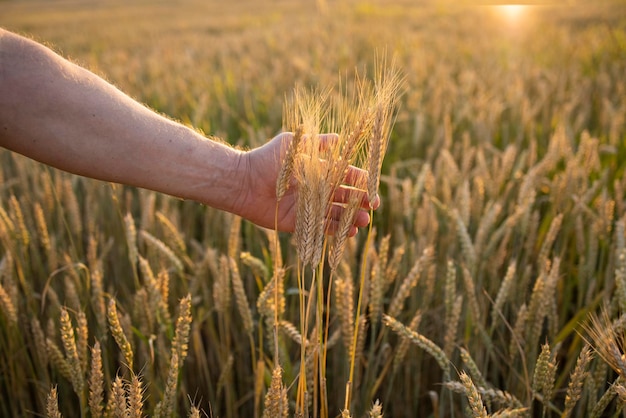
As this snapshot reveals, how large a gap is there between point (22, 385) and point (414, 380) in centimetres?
→ 101

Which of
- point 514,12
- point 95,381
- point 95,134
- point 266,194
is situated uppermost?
point 514,12

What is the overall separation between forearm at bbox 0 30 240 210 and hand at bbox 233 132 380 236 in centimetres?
3

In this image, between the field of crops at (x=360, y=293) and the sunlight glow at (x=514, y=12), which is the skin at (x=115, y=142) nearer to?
the field of crops at (x=360, y=293)

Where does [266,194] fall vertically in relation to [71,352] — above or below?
above

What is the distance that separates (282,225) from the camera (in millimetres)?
1204

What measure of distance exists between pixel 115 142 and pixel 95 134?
0.04m

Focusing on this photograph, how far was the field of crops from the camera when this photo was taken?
3.22ft

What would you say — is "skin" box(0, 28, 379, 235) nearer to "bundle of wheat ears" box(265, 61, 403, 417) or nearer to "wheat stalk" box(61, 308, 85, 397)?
"bundle of wheat ears" box(265, 61, 403, 417)

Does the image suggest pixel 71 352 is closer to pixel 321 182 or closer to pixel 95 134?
pixel 95 134

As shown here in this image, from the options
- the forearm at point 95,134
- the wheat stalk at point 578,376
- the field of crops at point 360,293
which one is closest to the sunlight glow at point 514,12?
the field of crops at point 360,293

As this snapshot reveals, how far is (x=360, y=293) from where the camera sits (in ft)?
2.83

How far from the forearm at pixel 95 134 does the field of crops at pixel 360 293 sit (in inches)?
8.4

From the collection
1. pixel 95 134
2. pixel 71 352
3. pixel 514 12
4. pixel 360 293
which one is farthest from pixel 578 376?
pixel 514 12

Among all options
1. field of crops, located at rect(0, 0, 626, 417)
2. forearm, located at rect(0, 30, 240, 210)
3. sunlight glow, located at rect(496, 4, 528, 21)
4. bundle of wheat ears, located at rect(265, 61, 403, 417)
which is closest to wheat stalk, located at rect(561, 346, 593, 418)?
field of crops, located at rect(0, 0, 626, 417)
